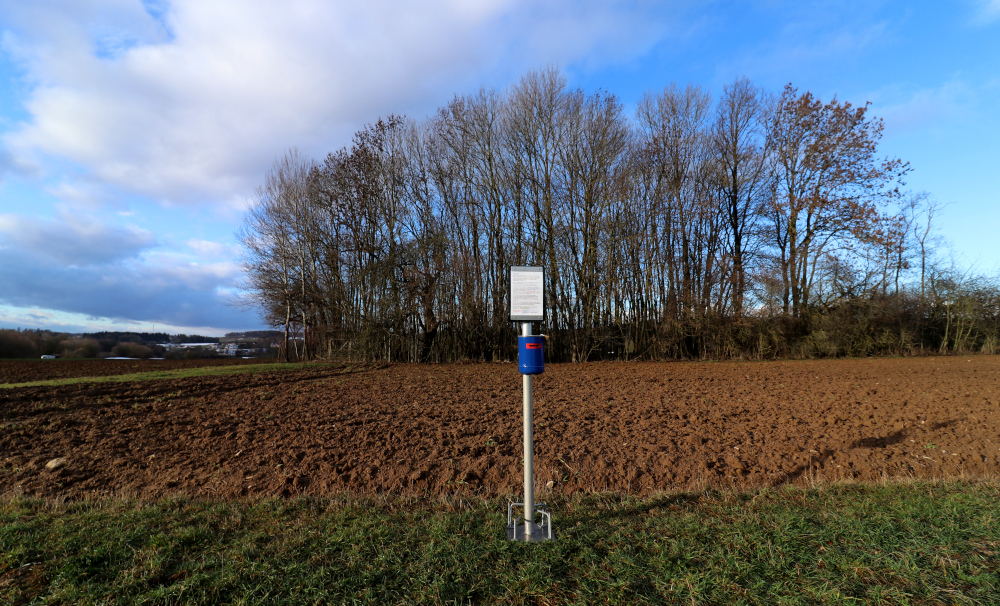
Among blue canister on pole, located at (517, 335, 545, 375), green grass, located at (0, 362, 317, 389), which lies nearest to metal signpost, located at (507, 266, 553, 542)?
blue canister on pole, located at (517, 335, 545, 375)

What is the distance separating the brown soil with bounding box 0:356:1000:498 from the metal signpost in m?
1.08

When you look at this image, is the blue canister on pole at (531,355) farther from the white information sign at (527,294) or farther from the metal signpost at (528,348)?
the white information sign at (527,294)

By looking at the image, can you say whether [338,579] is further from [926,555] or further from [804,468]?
[804,468]

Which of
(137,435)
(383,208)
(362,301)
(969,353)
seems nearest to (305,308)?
(362,301)

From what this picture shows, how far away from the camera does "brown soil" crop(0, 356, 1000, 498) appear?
4.71 meters

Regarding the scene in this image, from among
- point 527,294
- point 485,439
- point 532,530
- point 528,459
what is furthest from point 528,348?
point 485,439

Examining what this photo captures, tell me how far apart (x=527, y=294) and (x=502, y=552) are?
1.79m

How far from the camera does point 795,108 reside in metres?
22.8

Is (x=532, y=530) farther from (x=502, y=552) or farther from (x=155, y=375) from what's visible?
(x=155, y=375)

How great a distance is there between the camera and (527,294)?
322 centimetres

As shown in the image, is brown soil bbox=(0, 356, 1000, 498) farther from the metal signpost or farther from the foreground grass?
the metal signpost

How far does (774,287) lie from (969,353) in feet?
37.3

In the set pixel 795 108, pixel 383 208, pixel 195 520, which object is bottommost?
pixel 195 520

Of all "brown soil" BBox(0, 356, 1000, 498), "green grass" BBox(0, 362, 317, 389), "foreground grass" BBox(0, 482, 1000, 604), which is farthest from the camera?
"green grass" BBox(0, 362, 317, 389)
